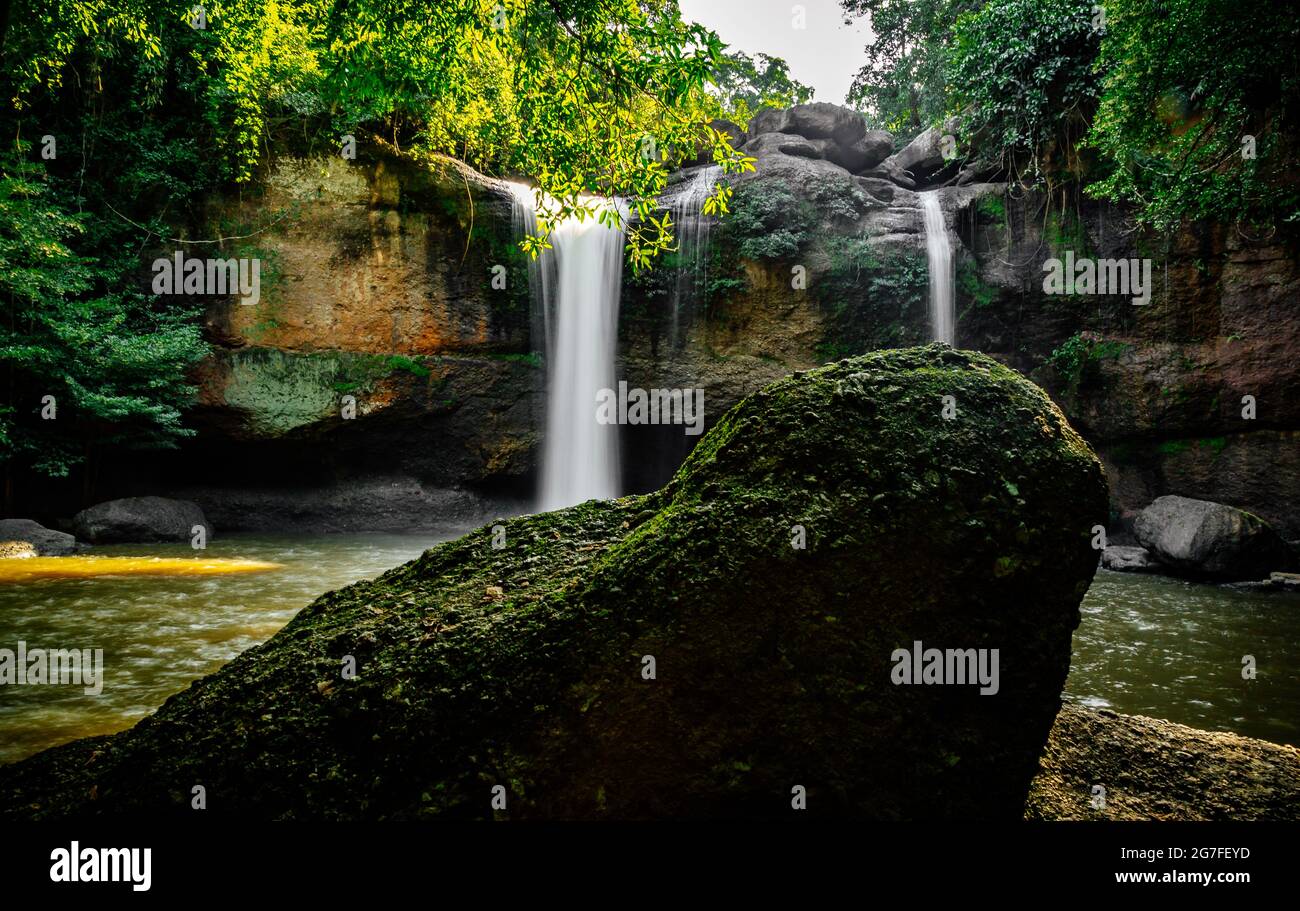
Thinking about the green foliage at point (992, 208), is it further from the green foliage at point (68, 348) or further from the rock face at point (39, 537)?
the rock face at point (39, 537)

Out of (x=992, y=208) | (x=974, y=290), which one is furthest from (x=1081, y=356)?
(x=992, y=208)

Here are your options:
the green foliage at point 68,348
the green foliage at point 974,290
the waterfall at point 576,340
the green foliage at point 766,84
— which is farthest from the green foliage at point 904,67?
the green foliage at point 68,348

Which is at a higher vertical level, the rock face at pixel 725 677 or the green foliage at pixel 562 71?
the green foliage at pixel 562 71

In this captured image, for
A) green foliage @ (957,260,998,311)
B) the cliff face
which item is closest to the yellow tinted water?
the cliff face

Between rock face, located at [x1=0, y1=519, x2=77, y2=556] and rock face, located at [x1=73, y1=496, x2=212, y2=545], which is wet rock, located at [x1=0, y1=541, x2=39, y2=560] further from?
rock face, located at [x1=73, y1=496, x2=212, y2=545]

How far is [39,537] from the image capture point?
10430 mm

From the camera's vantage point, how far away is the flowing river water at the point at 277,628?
182 inches

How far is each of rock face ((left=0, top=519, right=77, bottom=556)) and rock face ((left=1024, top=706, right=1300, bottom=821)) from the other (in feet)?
43.4

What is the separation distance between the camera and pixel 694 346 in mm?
15703

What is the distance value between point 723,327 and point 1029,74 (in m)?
8.28

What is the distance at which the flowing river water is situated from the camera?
4.62 meters

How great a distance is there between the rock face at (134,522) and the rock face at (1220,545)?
16.9 m

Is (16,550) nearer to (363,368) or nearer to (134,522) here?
(134,522)

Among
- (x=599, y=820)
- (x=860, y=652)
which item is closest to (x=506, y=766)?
(x=599, y=820)
